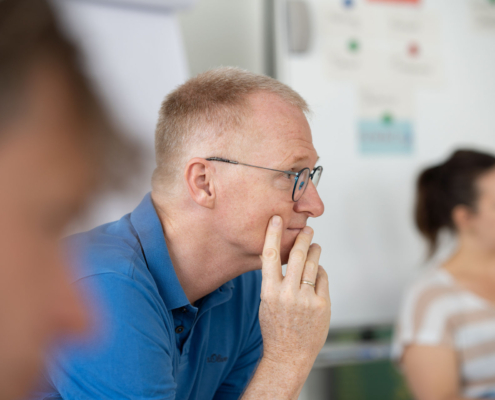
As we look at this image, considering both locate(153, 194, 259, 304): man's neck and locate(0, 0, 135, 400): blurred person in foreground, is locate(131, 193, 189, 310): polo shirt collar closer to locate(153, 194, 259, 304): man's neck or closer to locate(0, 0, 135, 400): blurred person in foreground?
locate(153, 194, 259, 304): man's neck

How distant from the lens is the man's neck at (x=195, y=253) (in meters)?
0.86

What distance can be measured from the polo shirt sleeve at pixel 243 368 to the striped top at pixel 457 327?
767mm

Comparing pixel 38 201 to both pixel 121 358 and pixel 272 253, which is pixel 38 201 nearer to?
pixel 121 358

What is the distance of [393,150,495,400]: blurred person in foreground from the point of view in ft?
4.96

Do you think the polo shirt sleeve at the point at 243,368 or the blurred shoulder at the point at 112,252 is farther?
the polo shirt sleeve at the point at 243,368

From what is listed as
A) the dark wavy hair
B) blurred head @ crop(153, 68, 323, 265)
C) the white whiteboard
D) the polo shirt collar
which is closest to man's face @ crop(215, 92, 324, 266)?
blurred head @ crop(153, 68, 323, 265)

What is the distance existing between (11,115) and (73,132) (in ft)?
0.12

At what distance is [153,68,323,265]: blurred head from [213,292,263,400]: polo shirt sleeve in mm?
204

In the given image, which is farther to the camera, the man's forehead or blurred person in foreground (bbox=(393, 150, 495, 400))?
blurred person in foreground (bbox=(393, 150, 495, 400))

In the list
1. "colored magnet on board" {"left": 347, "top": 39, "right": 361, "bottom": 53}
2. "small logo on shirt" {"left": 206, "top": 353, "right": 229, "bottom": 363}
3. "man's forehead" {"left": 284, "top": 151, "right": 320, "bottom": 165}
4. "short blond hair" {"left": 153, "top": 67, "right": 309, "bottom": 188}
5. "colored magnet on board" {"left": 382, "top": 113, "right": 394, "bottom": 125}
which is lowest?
"small logo on shirt" {"left": 206, "top": 353, "right": 229, "bottom": 363}

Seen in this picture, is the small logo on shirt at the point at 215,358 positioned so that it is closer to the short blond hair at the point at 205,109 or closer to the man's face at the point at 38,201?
the short blond hair at the point at 205,109

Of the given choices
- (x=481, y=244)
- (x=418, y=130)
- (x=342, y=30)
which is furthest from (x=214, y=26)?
(x=481, y=244)

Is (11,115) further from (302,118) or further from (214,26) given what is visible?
(214,26)

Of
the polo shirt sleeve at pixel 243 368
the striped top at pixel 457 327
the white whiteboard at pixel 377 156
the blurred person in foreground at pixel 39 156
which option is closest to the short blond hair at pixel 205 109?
the polo shirt sleeve at pixel 243 368
